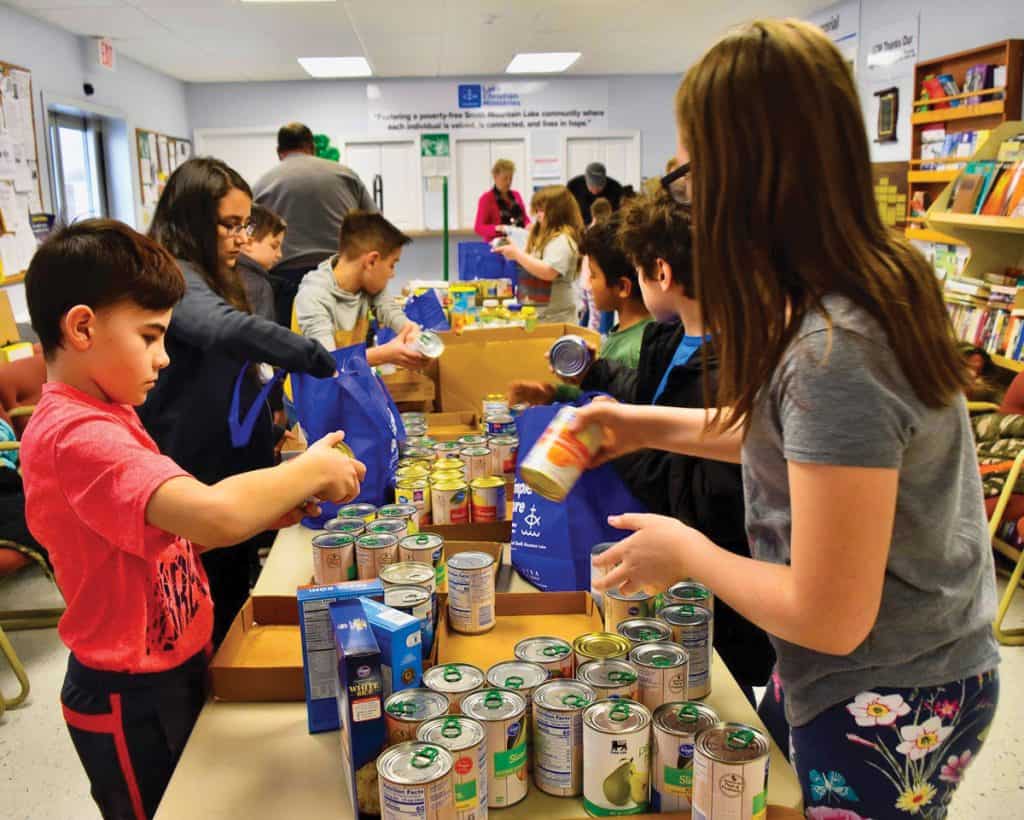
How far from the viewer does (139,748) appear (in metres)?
1.29

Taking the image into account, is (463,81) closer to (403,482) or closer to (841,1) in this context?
(841,1)

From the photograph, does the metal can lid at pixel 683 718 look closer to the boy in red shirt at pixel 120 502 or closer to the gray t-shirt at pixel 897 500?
the gray t-shirt at pixel 897 500

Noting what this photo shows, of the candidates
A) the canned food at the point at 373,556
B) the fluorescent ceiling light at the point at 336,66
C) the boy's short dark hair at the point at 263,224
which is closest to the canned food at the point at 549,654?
the canned food at the point at 373,556

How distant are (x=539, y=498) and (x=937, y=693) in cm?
82

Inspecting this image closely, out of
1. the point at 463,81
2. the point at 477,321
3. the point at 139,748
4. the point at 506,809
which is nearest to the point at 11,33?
the point at 477,321

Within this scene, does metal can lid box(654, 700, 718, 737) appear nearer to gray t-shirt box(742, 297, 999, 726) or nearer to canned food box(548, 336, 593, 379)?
gray t-shirt box(742, 297, 999, 726)

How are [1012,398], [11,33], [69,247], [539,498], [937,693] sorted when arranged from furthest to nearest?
[11,33]
[1012,398]
[539,498]
[69,247]
[937,693]

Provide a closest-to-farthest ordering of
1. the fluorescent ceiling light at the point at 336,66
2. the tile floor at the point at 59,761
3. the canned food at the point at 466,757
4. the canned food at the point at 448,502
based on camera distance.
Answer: the canned food at the point at 466,757 → the canned food at the point at 448,502 → the tile floor at the point at 59,761 → the fluorescent ceiling light at the point at 336,66

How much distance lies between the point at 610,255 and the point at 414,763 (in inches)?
73.3

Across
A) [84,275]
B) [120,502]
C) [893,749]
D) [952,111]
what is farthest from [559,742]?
[952,111]

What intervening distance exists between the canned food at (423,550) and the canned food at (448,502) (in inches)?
13.2

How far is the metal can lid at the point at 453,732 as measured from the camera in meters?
0.97

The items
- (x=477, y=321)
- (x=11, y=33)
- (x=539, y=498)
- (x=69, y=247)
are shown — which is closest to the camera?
(x=69, y=247)

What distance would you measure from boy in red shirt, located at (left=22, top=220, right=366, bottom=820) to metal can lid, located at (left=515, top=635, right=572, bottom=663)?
34 centimetres
